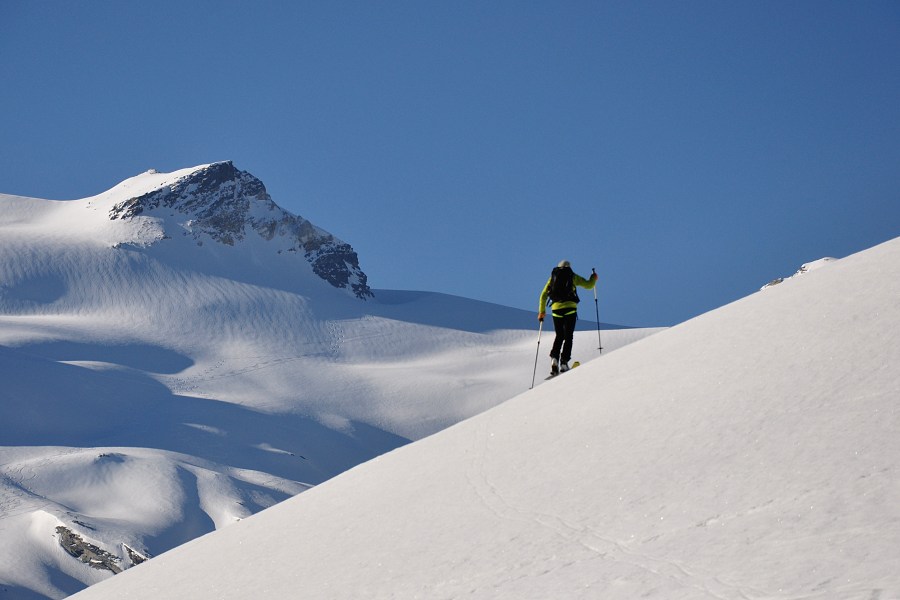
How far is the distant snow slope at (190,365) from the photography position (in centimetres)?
5900

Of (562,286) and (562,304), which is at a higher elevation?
(562,286)

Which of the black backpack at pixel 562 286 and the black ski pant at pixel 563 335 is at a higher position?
the black backpack at pixel 562 286

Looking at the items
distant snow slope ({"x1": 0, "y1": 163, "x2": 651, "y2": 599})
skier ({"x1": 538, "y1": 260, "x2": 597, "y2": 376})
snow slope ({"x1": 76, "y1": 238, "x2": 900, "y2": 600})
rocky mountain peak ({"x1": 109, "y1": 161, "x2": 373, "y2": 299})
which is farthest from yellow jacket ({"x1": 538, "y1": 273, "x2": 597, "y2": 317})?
rocky mountain peak ({"x1": 109, "y1": 161, "x2": 373, "y2": 299})

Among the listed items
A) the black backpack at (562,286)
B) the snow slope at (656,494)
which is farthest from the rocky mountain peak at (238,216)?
the snow slope at (656,494)

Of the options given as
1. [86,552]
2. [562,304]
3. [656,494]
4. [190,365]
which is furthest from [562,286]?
[190,365]

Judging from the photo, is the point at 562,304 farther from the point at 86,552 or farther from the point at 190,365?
the point at 190,365

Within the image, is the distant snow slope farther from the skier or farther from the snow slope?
the snow slope

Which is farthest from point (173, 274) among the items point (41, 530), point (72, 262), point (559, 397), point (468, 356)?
point (559, 397)

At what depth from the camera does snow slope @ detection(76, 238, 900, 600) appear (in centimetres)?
394

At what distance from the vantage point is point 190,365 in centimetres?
11294

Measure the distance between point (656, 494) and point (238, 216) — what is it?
170m

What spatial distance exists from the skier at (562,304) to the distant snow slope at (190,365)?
131 ft

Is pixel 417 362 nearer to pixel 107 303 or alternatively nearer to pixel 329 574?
pixel 107 303

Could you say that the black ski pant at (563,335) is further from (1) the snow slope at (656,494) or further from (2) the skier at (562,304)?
(1) the snow slope at (656,494)
